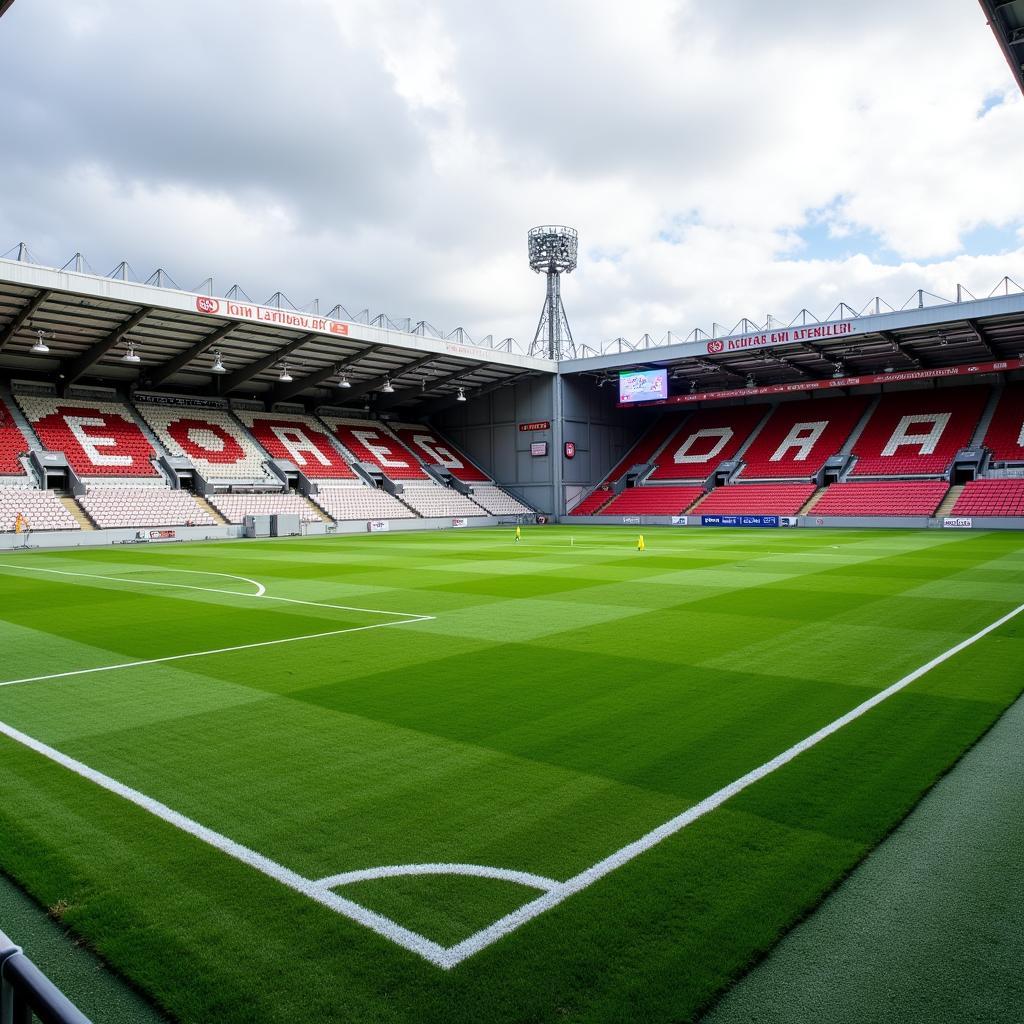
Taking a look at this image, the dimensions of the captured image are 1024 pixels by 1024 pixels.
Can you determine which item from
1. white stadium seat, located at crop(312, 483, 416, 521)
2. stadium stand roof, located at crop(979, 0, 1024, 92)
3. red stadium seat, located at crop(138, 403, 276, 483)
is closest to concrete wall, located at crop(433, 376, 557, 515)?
white stadium seat, located at crop(312, 483, 416, 521)

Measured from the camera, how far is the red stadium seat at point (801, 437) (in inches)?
2037

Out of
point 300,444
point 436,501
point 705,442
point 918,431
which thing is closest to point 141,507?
point 300,444

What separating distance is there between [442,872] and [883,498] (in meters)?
45.7

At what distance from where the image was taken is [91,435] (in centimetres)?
4381

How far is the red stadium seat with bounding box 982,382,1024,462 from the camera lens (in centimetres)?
4469

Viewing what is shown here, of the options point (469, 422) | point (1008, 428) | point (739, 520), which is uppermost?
point (469, 422)

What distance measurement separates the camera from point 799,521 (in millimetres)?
45031

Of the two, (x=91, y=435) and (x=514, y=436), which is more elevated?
(x=514, y=436)

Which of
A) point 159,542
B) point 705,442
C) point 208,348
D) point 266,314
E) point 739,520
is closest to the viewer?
point 159,542

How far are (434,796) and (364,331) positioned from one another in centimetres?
4047

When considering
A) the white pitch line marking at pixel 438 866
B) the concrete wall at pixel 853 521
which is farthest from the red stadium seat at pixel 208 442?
the white pitch line marking at pixel 438 866

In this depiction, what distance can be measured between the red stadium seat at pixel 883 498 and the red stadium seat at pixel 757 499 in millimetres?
1323

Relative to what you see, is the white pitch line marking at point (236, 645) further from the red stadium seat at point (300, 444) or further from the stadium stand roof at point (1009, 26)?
the red stadium seat at point (300, 444)

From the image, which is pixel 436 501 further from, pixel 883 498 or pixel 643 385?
pixel 883 498
